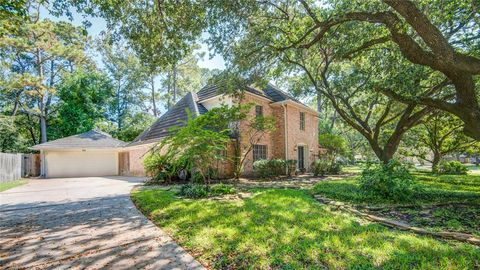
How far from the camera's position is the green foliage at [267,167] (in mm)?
14477

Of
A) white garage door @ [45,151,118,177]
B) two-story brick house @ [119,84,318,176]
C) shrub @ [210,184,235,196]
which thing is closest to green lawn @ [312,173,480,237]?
shrub @ [210,184,235,196]

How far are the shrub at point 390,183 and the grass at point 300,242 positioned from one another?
205cm

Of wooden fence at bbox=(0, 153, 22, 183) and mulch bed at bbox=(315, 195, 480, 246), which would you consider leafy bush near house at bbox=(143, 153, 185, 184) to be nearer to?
mulch bed at bbox=(315, 195, 480, 246)

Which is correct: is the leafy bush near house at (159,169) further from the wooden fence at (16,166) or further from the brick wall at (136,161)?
the wooden fence at (16,166)

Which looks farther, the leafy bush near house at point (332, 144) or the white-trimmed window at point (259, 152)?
the leafy bush near house at point (332, 144)

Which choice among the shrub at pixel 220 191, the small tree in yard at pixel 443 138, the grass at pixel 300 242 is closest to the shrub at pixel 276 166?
the shrub at pixel 220 191

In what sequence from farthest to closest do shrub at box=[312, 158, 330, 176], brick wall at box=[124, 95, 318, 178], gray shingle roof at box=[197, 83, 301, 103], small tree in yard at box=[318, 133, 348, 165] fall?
small tree in yard at box=[318, 133, 348, 165], gray shingle roof at box=[197, 83, 301, 103], shrub at box=[312, 158, 330, 176], brick wall at box=[124, 95, 318, 178]

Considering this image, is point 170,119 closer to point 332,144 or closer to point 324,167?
point 324,167

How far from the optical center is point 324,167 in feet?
53.6

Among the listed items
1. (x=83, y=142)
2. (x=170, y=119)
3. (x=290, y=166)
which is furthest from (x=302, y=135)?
(x=83, y=142)

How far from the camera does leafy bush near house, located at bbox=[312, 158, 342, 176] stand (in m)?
16.0

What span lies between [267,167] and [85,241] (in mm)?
11216

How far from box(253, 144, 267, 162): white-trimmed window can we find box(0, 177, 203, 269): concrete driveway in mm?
10046

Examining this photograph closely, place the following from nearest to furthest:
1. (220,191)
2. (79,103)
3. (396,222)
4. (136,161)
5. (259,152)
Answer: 1. (396,222)
2. (220,191)
3. (259,152)
4. (136,161)
5. (79,103)
